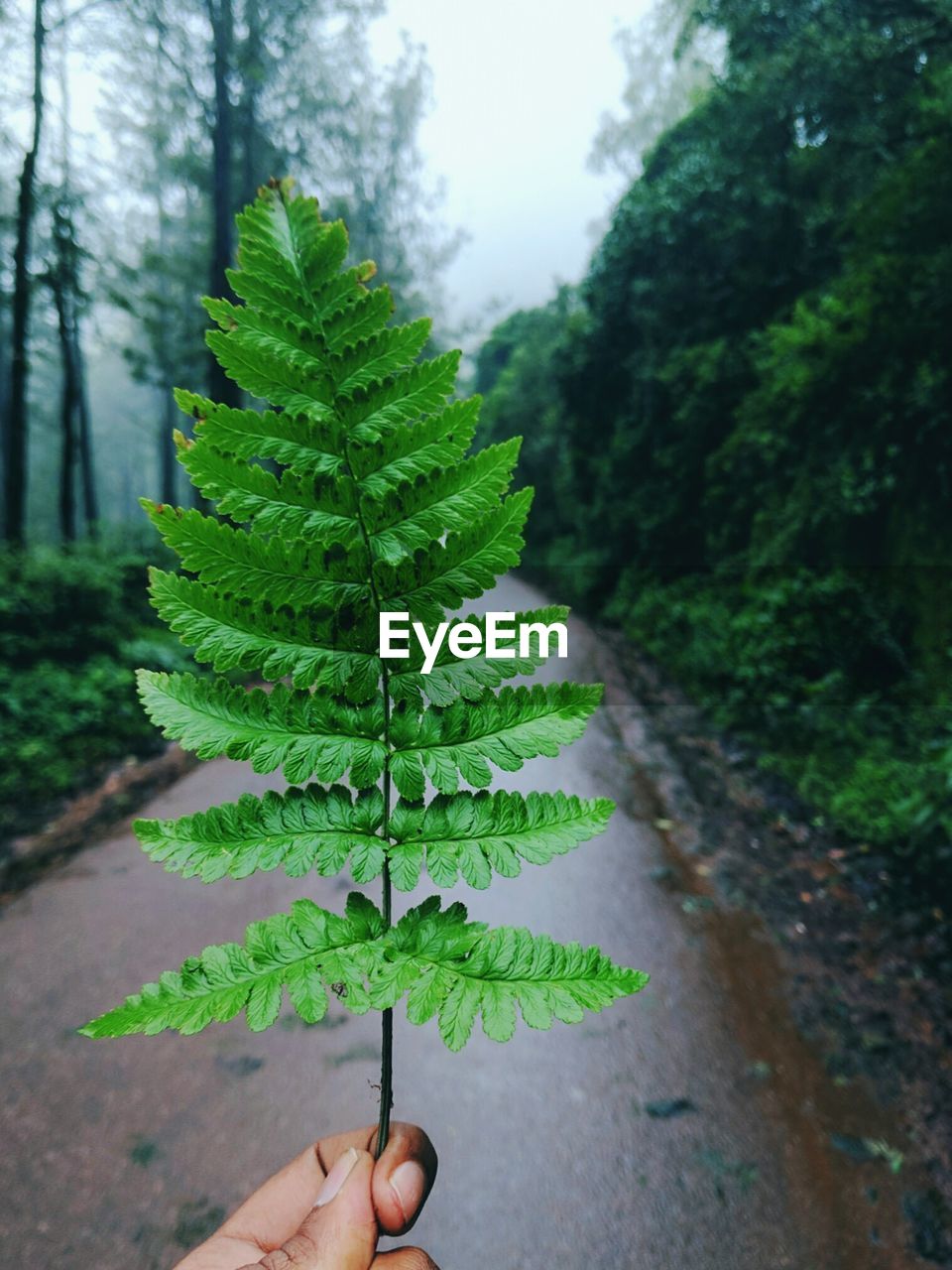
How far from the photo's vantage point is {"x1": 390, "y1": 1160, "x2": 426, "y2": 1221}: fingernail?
113 centimetres

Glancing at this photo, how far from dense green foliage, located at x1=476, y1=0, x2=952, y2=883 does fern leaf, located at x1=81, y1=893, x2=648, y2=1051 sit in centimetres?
477

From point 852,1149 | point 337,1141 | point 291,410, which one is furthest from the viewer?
point 852,1149

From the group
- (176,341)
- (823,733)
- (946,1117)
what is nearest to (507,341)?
(176,341)

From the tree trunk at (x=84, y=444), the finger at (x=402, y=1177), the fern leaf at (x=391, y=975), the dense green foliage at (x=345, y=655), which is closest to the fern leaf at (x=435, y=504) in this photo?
the dense green foliage at (x=345, y=655)

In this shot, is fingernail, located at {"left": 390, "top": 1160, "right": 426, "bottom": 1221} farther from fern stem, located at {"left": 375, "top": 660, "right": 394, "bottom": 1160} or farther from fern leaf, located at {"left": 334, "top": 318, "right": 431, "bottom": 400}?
fern leaf, located at {"left": 334, "top": 318, "right": 431, "bottom": 400}

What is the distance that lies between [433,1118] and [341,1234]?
251 cm

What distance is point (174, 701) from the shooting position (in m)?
0.92

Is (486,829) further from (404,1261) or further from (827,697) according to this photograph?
(827,697)

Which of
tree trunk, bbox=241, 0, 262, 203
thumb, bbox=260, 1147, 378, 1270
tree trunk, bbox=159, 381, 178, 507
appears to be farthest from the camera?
tree trunk, bbox=159, 381, 178, 507

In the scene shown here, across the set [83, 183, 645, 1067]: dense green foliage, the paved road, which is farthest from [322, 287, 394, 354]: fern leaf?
the paved road

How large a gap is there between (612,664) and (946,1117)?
342 inches

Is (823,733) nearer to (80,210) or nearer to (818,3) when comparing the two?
(818,3)

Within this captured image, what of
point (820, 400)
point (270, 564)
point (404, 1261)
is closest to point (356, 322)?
point (270, 564)

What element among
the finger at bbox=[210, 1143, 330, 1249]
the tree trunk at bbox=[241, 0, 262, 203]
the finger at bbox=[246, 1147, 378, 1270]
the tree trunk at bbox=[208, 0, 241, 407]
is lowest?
the finger at bbox=[210, 1143, 330, 1249]
